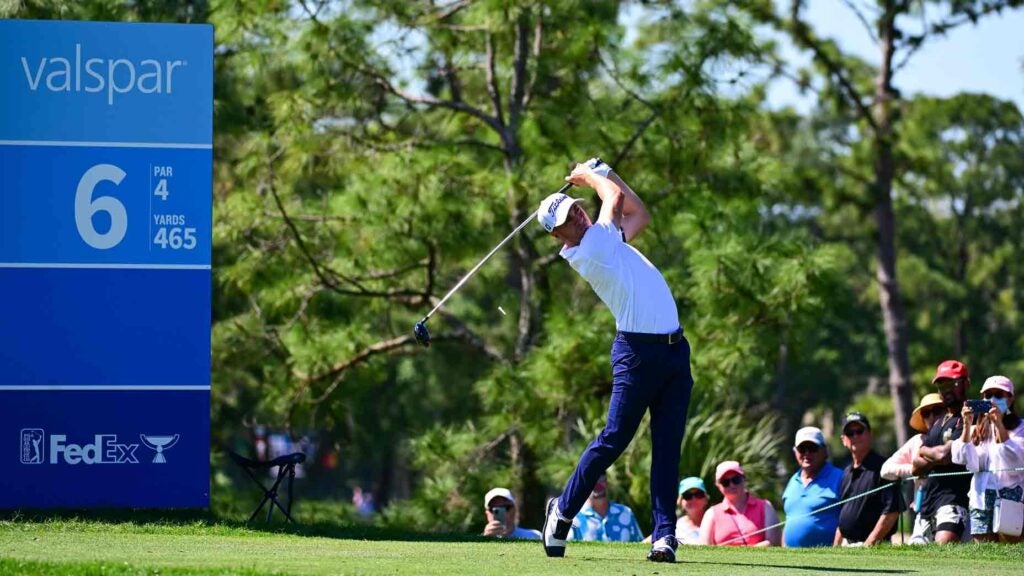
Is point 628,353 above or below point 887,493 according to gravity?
above

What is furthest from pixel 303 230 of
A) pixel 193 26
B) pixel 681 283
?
A: pixel 193 26

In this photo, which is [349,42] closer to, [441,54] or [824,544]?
[441,54]

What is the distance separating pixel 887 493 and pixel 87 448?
484 centimetres

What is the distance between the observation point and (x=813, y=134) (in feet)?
169

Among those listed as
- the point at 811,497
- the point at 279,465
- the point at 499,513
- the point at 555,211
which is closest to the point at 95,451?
the point at 279,465

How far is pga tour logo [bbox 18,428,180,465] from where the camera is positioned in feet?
30.7

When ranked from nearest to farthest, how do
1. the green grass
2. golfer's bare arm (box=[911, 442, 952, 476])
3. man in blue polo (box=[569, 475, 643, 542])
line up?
the green grass < golfer's bare arm (box=[911, 442, 952, 476]) < man in blue polo (box=[569, 475, 643, 542])

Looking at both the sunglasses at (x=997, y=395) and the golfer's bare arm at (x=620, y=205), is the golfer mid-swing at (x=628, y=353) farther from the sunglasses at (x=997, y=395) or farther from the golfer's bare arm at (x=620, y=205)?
the sunglasses at (x=997, y=395)

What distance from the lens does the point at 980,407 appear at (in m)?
9.17

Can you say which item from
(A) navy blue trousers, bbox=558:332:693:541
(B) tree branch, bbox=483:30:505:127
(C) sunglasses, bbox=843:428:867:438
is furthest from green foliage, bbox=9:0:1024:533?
(A) navy blue trousers, bbox=558:332:693:541

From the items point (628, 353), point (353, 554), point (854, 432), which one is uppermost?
point (628, 353)

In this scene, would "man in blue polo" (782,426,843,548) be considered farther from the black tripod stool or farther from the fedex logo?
the fedex logo

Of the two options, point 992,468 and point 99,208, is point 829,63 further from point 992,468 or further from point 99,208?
point 99,208

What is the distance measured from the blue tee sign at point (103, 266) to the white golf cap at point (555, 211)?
2815mm
